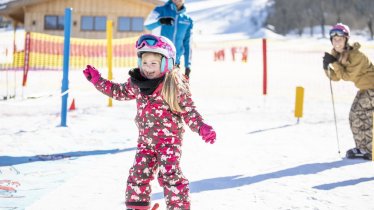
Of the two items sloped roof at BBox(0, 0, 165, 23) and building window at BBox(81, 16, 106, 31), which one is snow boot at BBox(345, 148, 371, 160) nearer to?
sloped roof at BBox(0, 0, 165, 23)

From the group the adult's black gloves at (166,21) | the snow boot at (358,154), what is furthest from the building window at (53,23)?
the snow boot at (358,154)

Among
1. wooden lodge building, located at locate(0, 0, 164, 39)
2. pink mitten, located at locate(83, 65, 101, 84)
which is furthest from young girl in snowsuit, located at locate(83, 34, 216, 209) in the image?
wooden lodge building, located at locate(0, 0, 164, 39)

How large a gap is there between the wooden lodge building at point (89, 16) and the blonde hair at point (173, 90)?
978 inches

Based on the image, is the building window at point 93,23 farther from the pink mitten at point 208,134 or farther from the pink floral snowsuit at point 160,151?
the pink mitten at point 208,134

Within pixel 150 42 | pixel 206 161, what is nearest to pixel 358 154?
pixel 206 161

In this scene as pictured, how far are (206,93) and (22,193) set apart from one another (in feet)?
34.0

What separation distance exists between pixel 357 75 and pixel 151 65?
10.3ft

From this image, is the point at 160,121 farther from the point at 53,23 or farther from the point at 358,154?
the point at 53,23

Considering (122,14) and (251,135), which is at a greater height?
(122,14)

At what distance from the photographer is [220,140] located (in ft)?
21.4

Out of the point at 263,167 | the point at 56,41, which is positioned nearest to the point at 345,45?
the point at 263,167

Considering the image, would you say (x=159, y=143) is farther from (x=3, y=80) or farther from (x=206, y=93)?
(x=3, y=80)

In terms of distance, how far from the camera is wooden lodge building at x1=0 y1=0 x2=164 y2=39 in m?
27.7

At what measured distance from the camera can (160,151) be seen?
125 inches
